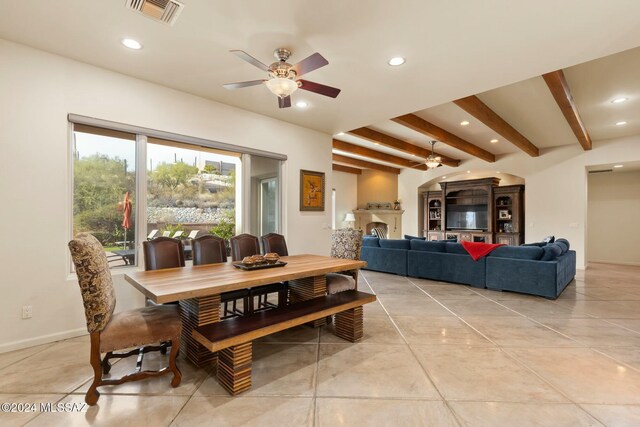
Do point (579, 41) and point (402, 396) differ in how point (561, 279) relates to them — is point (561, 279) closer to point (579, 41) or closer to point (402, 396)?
point (579, 41)

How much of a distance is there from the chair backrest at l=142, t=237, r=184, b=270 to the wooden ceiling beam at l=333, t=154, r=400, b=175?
18.9 feet

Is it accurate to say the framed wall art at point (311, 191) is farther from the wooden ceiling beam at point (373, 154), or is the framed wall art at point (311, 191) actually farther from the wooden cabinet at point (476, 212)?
the wooden cabinet at point (476, 212)

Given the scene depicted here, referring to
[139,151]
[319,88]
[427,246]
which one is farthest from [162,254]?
[427,246]

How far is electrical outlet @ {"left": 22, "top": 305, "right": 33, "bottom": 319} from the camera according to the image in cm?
267

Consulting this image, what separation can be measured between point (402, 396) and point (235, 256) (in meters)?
2.30

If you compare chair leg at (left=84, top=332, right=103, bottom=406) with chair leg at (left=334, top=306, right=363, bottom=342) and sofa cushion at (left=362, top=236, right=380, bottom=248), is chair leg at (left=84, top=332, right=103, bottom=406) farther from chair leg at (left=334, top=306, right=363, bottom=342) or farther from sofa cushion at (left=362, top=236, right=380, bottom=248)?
sofa cushion at (left=362, top=236, right=380, bottom=248)

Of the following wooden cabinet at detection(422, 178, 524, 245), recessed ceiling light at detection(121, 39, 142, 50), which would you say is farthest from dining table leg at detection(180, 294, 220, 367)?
wooden cabinet at detection(422, 178, 524, 245)

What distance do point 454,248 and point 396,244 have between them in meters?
1.15

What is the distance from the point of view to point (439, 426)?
169 centimetres

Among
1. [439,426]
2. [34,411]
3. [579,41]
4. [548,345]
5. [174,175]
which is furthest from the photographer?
[174,175]

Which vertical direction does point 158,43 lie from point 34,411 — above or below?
above

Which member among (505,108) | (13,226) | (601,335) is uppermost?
(505,108)

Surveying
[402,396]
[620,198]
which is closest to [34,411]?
[402,396]

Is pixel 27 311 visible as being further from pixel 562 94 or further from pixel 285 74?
pixel 562 94
